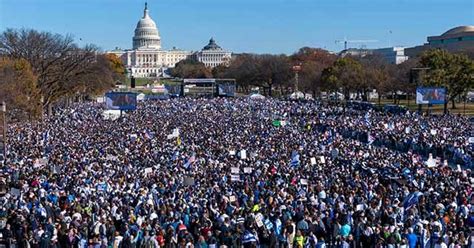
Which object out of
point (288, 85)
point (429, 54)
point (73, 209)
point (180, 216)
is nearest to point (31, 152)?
point (73, 209)

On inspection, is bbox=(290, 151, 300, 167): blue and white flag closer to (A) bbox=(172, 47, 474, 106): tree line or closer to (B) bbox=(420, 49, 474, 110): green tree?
(A) bbox=(172, 47, 474, 106): tree line

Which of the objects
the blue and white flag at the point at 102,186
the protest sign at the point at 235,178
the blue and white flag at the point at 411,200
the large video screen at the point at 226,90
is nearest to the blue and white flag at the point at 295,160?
the protest sign at the point at 235,178

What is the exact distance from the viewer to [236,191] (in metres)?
21.8

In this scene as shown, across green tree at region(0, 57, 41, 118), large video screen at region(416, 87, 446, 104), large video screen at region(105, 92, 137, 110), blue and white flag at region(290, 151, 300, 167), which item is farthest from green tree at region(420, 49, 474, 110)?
blue and white flag at region(290, 151, 300, 167)

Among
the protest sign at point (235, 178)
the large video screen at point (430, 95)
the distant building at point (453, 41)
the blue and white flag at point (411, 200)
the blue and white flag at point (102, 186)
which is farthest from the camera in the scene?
the distant building at point (453, 41)

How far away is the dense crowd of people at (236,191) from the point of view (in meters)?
16.4

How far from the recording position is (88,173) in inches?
987

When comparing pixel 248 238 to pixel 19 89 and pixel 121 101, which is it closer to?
pixel 121 101

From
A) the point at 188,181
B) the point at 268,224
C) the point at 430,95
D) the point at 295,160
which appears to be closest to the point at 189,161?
the point at 295,160

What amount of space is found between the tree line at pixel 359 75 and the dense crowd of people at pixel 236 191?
1010 inches

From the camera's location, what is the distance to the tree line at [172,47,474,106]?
6688 cm

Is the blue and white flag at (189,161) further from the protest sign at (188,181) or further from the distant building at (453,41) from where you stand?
the distant building at (453,41)

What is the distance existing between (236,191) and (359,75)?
68132 millimetres

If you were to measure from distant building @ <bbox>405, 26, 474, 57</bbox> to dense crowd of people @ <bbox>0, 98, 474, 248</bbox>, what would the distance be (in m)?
118
